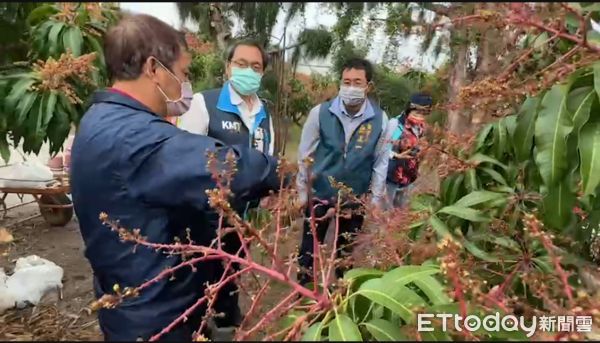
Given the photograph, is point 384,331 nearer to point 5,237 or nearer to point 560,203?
point 560,203

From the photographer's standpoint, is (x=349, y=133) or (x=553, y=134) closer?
(x=553, y=134)

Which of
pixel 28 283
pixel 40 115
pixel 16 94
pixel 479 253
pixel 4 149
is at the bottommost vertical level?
pixel 28 283

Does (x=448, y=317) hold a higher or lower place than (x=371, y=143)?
higher

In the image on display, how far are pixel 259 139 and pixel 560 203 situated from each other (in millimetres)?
1184

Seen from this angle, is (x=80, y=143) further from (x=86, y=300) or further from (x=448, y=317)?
(x=86, y=300)

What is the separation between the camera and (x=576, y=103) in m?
1.05

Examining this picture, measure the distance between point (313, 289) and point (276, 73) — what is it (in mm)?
3191

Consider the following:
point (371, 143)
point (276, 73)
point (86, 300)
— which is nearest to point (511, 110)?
point (371, 143)

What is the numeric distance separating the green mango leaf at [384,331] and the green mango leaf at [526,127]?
524mm

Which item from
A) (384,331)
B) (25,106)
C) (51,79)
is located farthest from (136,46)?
(25,106)

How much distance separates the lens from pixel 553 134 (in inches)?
40.8

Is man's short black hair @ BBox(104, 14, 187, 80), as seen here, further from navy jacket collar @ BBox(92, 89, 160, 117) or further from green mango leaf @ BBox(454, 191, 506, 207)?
green mango leaf @ BBox(454, 191, 506, 207)

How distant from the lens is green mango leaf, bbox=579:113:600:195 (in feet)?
3.27

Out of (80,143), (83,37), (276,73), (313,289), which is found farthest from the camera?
(276,73)
